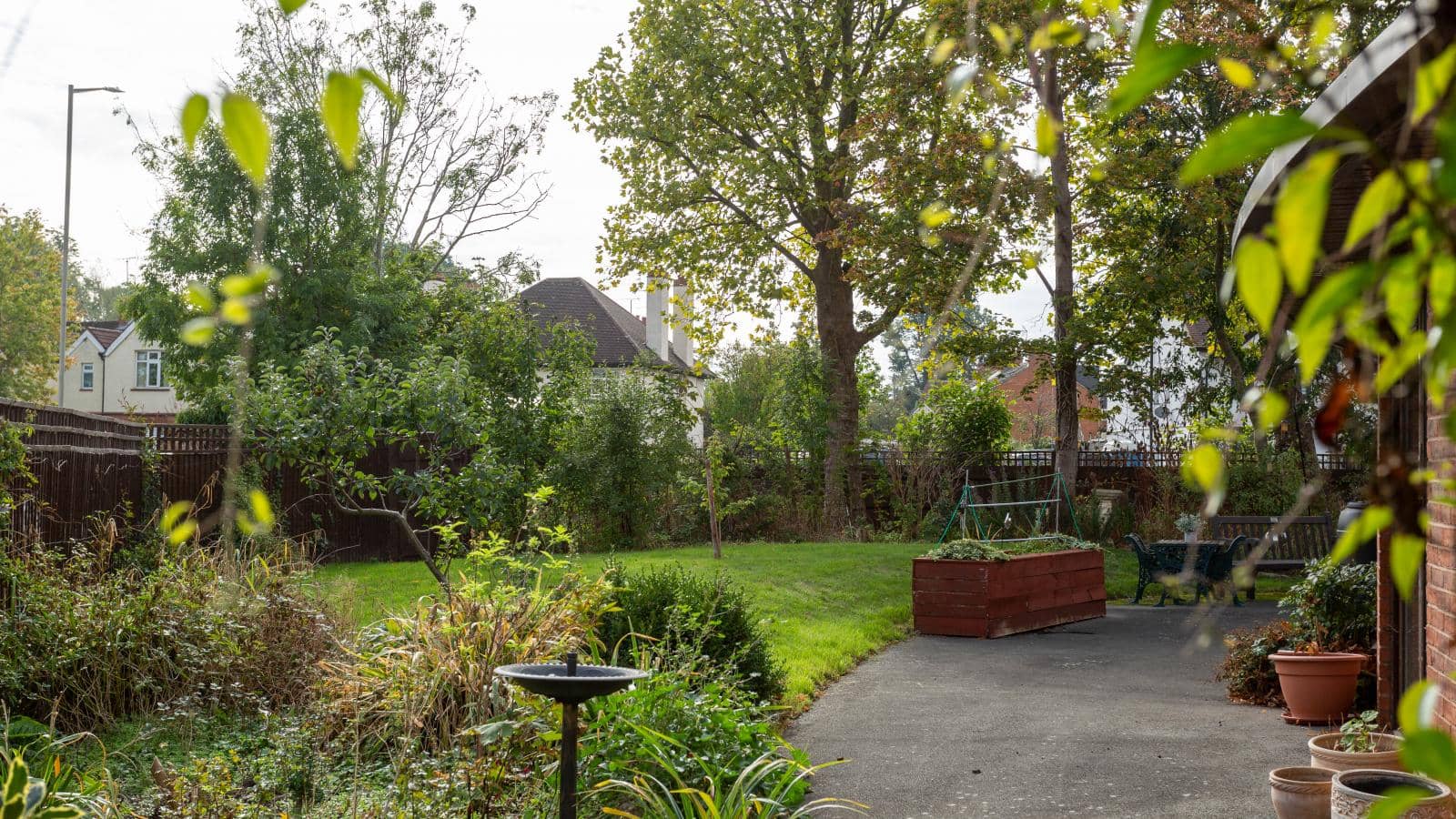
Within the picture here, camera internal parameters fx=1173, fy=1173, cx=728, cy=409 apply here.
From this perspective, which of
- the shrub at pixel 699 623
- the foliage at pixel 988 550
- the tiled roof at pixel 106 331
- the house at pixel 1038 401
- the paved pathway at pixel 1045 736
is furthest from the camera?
the tiled roof at pixel 106 331

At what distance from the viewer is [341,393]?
7.86 meters

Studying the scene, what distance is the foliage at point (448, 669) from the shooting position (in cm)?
575

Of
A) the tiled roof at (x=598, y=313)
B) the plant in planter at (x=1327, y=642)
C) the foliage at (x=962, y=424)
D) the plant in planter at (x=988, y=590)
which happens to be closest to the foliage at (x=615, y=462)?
the foliage at (x=962, y=424)

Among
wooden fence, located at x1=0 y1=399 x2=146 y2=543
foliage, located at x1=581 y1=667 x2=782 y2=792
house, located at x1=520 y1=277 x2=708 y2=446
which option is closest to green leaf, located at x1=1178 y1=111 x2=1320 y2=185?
foliage, located at x1=581 y1=667 x2=782 y2=792

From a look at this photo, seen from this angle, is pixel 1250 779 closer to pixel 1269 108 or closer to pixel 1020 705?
pixel 1020 705

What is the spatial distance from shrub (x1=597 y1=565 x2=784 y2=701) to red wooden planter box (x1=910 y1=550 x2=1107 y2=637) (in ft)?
13.7

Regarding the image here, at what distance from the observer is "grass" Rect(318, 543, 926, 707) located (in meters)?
9.18

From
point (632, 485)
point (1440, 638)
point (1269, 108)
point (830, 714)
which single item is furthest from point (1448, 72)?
point (632, 485)

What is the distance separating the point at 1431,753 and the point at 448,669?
5.64 meters

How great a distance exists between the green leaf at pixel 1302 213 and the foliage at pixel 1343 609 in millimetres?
7247

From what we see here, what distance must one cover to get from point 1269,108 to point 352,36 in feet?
60.4

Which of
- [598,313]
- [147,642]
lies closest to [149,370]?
[598,313]

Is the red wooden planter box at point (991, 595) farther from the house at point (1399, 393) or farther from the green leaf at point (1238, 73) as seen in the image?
the green leaf at point (1238, 73)

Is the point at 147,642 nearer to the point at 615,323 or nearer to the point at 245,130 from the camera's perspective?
the point at 245,130
